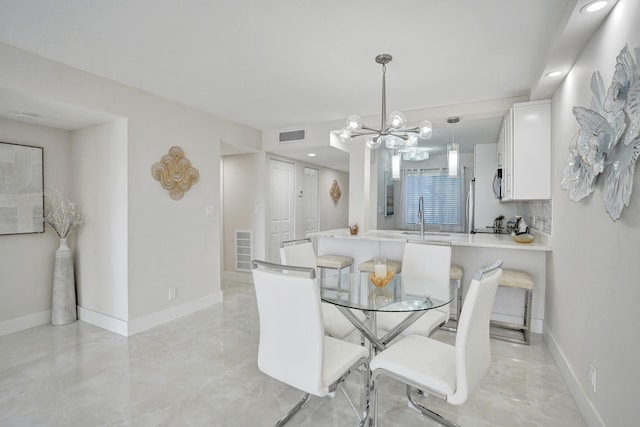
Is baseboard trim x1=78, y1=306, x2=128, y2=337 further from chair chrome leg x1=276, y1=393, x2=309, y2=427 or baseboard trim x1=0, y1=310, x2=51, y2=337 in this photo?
chair chrome leg x1=276, y1=393, x2=309, y2=427

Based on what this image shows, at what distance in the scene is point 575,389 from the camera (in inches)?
80.8

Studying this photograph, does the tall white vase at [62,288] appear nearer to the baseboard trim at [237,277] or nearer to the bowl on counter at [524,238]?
the baseboard trim at [237,277]

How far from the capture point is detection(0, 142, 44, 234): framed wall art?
121 inches

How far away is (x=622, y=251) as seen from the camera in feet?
4.89

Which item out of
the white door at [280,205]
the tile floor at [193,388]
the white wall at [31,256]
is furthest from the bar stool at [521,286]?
the white wall at [31,256]

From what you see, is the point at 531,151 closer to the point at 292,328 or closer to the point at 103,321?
the point at 292,328

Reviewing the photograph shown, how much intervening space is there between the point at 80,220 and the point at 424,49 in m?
3.88

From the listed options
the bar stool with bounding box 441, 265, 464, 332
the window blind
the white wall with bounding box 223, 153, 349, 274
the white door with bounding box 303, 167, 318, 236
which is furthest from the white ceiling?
the window blind

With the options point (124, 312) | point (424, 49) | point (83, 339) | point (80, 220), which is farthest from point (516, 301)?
point (80, 220)

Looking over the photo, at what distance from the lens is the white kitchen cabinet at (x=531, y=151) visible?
2943mm

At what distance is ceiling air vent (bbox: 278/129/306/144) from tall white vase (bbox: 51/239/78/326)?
2.99 meters

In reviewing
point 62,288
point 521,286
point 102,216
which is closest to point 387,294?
point 521,286

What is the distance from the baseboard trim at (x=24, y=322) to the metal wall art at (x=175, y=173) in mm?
1882

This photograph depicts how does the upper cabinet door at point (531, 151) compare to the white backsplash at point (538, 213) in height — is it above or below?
above
